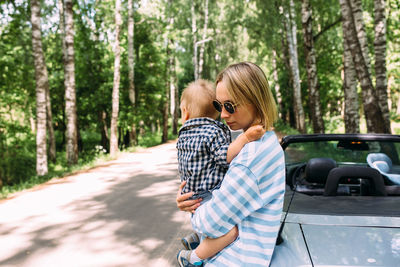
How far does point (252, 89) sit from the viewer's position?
1479mm

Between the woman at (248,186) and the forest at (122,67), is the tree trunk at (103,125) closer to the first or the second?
the forest at (122,67)

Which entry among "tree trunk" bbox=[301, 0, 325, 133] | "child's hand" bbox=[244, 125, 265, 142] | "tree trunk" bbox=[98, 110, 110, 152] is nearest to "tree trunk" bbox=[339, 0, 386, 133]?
"tree trunk" bbox=[301, 0, 325, 133]

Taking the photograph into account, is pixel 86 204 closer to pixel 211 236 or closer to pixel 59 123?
pixel 211 236

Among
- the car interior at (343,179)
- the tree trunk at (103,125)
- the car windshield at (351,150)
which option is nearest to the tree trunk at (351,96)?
the car windshield at (351,150)

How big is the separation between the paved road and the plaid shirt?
256cm

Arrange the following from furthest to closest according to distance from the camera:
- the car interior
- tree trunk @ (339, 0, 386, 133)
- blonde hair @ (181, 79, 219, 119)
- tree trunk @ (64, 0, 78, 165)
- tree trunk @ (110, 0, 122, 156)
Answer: tree trunk @ (110, 0, 122, 156) → tree trunk @ (64, 0, 78, 165) → tree trunk @ (339, 0, 386, 133) → the car interior → blonde hair @ (181, 79, 219, 119)

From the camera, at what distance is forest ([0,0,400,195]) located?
1179 cm

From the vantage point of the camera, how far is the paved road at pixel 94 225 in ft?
14.2

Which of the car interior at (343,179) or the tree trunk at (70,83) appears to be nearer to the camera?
the car interior at (343,179)

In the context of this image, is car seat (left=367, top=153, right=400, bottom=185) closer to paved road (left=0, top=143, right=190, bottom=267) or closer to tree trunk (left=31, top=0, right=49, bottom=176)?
paved road (left=0, top=143, right=190, bottom=267)

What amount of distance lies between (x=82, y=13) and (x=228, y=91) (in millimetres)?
21777

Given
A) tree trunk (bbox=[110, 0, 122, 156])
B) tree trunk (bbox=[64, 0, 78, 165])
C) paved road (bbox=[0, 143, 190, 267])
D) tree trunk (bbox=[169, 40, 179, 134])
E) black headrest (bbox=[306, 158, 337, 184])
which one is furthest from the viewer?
tree trunk (bbox=[169, 40, 179, 134])

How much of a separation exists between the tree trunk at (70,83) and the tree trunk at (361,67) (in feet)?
32.7

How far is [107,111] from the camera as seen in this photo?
22.4m
